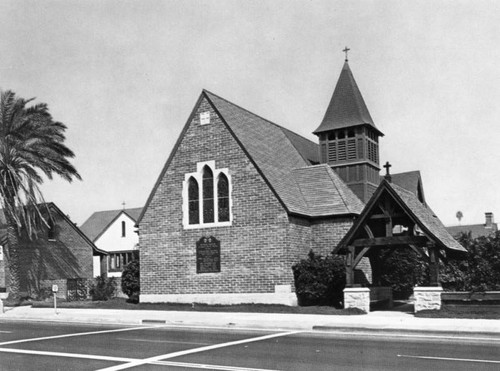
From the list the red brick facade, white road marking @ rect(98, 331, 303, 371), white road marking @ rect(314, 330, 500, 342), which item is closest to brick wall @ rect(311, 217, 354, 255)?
the red brick facade

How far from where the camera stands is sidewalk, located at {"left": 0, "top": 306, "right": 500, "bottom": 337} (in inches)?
680

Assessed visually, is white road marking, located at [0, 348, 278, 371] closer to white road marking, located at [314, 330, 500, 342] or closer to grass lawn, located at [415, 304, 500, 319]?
white road marking, located at [314, 330, 500, 342]

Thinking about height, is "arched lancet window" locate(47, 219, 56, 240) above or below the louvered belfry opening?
below

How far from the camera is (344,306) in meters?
23.3

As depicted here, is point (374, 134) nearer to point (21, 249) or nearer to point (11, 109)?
point (11, 109)

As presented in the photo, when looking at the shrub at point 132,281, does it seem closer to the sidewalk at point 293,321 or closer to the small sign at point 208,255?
the sidewalk at point 293,321

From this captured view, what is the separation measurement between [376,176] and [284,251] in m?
11.0

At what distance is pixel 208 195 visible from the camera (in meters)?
28.1

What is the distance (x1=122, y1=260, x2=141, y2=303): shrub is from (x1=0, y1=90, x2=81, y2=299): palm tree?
641 cm

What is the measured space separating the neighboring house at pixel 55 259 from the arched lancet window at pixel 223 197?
14438 mm

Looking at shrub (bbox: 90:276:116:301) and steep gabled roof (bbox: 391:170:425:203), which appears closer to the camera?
shrub (bbox: 90:276:116:301)

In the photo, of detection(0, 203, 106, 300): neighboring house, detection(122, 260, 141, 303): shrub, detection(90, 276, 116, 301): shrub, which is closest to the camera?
detection(122, 260, 141, 303): shrub

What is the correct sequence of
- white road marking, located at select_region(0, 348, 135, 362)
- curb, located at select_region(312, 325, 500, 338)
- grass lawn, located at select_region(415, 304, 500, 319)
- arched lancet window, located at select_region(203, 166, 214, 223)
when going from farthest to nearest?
arched lancet window, located at select_region(203, 166, 214, 223), grass lawn, located at select_region(415, 304, 500, 319), curb, located at select_region(312, 325, 500, 338), white road marking, located at select_region(0, 348, 135, 362)

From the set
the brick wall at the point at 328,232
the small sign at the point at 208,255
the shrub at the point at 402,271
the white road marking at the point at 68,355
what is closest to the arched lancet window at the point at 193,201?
the small sign at the point at 208,255
